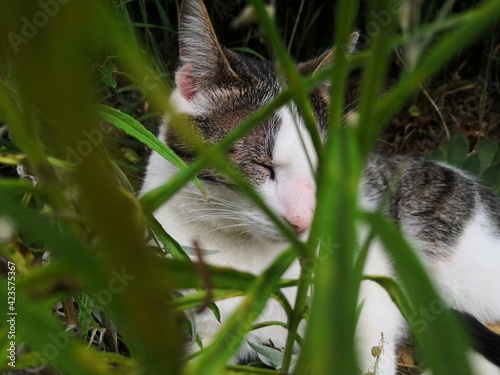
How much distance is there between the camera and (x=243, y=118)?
52.8 inches

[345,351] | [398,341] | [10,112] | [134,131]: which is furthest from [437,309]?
[398,341]

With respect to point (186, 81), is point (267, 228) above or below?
below

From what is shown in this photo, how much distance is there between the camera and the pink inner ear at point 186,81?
1.42 meters

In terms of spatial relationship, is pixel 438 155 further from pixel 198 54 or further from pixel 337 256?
pixel 337 256

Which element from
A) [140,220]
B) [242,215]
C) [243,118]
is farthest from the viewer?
[243,118]

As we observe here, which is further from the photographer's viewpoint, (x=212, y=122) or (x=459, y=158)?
(x=459, y=158)

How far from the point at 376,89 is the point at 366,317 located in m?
1.06

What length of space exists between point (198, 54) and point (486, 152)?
115 cm

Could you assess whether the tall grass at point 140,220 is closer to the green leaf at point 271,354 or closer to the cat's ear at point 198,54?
the green leaf at point 271,354

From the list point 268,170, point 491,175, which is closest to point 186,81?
point 268,170

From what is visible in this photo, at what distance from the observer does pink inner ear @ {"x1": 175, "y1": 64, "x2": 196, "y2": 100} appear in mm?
1416

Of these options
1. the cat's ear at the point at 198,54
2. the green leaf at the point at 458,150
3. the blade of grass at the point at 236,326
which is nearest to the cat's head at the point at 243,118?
the cat's ear at the point at 198,54

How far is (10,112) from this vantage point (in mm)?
388

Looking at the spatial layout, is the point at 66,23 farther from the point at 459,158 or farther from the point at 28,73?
the point at 459,158
